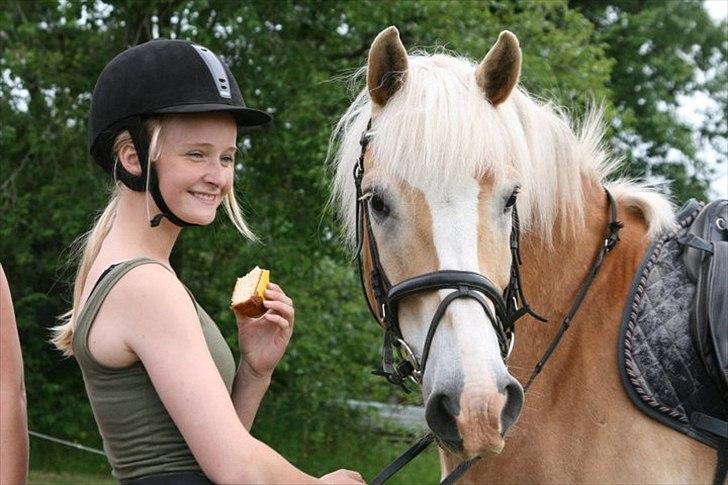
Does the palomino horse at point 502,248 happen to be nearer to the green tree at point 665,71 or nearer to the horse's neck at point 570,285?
the horse's neck at point 570,285

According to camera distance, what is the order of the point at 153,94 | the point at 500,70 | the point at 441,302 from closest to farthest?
the point at 153,94 → the point at 441,302 → the point at 500,70

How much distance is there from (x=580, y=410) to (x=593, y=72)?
8.66 m

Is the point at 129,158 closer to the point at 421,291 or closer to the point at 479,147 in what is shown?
the point at 421,291

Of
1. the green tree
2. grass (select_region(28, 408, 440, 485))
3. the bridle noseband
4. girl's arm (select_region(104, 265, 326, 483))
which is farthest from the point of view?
the green tree

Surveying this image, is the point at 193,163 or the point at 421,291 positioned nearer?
the point at 193,163

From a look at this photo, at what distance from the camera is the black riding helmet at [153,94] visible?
2201mm

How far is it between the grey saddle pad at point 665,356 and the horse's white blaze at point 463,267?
0.68 metres

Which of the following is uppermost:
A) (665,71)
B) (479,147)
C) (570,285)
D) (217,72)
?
(217,72)

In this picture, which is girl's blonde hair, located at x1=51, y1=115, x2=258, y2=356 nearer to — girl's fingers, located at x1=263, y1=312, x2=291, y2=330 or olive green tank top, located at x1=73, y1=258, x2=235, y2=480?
olive green tank top, located at x1=73, y1=258, x2=235, y2=480

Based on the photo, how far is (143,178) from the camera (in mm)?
2211

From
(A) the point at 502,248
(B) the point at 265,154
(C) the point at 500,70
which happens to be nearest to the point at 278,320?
(A) the point at 502,248

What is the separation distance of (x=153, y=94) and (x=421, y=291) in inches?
35.1

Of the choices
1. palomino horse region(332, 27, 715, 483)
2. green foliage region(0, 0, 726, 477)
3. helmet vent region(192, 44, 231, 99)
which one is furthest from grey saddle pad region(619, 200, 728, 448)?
green foliage region(0, 0, 726, 477)

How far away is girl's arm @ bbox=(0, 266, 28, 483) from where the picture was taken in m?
2.18
